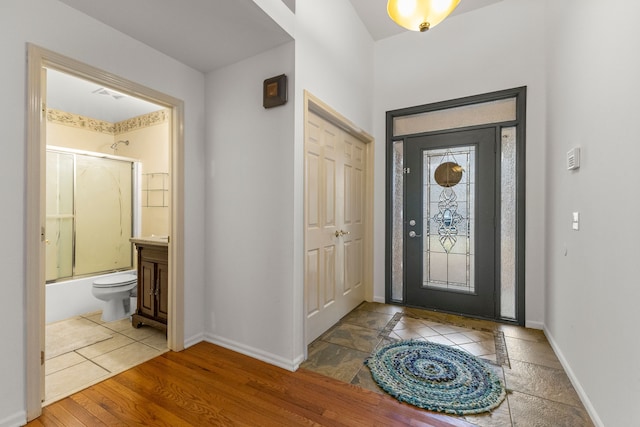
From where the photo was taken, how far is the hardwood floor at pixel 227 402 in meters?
1.61

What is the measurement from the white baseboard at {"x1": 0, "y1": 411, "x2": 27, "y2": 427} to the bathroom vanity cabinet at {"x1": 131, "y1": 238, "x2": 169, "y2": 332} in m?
1.04

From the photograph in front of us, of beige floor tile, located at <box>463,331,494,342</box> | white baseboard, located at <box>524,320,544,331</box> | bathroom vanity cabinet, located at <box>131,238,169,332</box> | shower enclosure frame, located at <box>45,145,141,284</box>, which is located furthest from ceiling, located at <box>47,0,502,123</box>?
white baseboard, located at <box>524,320,544,331</box>

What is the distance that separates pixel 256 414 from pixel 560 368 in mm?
2178

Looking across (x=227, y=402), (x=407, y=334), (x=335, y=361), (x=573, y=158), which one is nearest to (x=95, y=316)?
(x=227, y=402)

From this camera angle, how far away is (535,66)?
114 inches

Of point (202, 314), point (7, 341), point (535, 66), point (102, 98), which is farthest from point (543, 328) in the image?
point (102, 98)

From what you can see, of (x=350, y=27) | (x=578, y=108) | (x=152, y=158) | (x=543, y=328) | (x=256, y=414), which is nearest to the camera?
(x=256, y=414)

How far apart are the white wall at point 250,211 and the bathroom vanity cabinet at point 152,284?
0.38m

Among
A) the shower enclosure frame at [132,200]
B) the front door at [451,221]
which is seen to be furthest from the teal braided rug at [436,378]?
the shower enclosure frame at [132,200]

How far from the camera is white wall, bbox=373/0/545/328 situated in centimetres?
289

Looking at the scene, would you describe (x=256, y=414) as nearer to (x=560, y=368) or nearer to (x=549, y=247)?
(x=560, y=368)

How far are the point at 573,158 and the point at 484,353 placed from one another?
5.28 feet

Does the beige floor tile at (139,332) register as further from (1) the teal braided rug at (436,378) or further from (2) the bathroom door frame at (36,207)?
(1) the teal braided rug at (436,378)

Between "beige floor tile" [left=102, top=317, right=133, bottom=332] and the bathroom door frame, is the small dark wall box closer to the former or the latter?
the bathroom door frame
